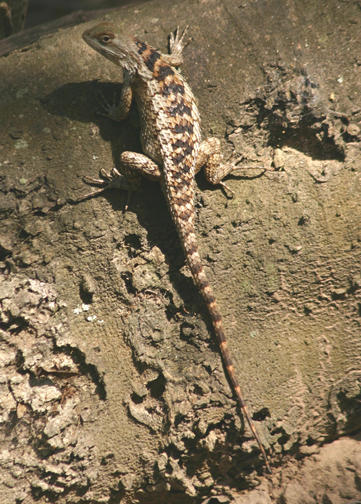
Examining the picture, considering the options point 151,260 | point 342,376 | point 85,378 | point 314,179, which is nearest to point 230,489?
point 342,376

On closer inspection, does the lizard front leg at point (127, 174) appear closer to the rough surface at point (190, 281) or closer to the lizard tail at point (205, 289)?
the rough surface at point (190, 281)

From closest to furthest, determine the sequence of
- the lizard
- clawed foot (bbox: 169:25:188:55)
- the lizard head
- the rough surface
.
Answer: the rough surface < the lizard < the lizard head < clawed foot (bbox: 169:25:188:55)

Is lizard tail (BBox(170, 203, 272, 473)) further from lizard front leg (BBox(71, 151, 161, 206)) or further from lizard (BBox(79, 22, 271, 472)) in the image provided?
lizard front leg (BBox(71, 151, 161, 206))

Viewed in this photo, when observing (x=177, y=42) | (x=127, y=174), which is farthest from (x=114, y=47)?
(x=127, y=174)

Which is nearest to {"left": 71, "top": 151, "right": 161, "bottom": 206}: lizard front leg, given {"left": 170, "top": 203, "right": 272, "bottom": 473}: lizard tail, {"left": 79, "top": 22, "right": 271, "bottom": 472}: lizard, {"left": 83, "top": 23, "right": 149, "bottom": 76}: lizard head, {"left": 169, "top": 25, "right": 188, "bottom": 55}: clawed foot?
{"left": 79, "top": 22, "right": 271, "bottom": 472}: lizard

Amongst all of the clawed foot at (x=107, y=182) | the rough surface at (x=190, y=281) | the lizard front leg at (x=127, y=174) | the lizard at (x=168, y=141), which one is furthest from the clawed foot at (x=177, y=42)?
the clawed foot at (x=107, y=182)

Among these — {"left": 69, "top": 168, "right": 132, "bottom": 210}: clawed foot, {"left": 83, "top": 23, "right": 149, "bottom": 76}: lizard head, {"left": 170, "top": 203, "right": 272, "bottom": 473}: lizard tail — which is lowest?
{"left": 170, "top": 203, "right": 272, "bottom": 473}: lizard tail

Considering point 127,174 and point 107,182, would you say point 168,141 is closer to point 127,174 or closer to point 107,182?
point 127,174

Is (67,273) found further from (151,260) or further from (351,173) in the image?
(351,173)
